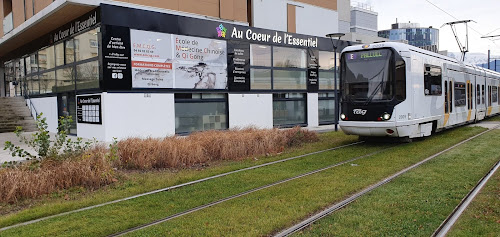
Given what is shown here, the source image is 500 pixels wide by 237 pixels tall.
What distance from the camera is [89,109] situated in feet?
55.9

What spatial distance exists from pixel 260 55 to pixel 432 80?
10.4m

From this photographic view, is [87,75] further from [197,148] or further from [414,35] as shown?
[414,35]

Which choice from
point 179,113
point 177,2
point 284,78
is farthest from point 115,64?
point 284,78

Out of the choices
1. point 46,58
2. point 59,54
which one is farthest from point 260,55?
point 46,58

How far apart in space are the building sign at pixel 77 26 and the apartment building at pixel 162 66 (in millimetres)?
48

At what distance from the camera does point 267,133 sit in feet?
44.0

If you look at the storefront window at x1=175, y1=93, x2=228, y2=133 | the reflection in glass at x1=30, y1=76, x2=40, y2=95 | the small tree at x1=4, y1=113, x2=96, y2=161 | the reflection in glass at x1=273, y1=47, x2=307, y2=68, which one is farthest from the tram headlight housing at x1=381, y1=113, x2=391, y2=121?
the reflection in glass at x1=30, y1=76, x2=40, y2=95

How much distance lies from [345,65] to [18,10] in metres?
20.8

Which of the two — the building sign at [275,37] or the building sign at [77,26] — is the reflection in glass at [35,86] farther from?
the building sign at [275,37]

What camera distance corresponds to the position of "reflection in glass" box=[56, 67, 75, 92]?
1873cm

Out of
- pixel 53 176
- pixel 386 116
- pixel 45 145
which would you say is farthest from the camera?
pixel 386 116

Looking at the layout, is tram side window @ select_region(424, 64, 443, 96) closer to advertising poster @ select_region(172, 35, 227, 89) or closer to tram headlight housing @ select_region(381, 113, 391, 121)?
tram headlight housing @ select_region(381, 113, 391, 121)

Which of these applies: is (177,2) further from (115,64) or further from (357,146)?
(357,146)

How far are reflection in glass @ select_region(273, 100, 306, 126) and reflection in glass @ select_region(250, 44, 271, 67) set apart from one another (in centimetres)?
259
